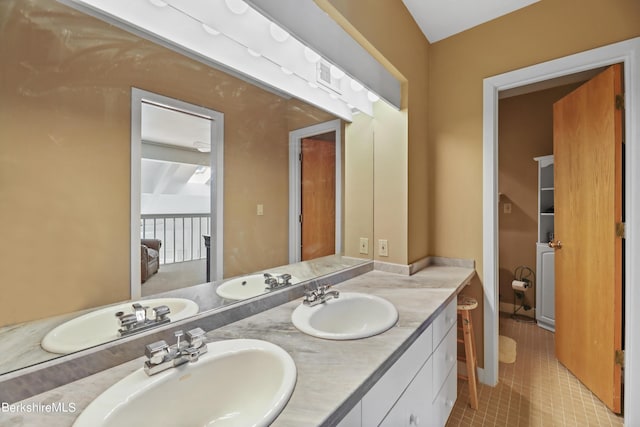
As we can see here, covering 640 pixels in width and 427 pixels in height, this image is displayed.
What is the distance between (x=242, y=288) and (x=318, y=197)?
2.19ft

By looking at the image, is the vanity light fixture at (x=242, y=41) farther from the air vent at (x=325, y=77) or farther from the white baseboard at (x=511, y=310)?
the white baseboard at (x=511, y=310)

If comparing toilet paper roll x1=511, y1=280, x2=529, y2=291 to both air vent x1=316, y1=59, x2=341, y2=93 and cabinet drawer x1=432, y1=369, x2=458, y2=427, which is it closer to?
cabinet drawer x1=432, y1=369, x2=458, y2=427

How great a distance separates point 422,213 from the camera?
6.66 ft

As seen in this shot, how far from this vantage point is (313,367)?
29.3 inches

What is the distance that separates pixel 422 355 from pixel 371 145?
1325 millimetres

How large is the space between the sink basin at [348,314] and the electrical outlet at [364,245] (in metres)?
0.56

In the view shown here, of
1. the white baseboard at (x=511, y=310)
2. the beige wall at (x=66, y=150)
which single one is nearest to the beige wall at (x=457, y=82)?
the beige wall at (x=66, y=150)

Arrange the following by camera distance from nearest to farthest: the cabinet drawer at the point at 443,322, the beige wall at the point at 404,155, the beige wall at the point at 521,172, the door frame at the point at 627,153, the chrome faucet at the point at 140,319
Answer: the chrome faucet at the point at 140,319, the cabinet drawer at the point at 443,322, the door frame at the point at 627,153, the beige wall at the point at 404,155, the beige wall at the point at 521,172

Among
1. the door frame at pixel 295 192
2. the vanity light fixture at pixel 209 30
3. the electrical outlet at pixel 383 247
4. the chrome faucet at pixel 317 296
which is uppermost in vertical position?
the vanity light fixture at pixel 209 30

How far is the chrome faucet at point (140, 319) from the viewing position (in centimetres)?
79

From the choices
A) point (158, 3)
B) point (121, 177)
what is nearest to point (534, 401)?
point (121, 177)

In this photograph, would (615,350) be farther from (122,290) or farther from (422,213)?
(122,290)

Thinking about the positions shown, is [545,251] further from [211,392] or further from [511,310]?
[211,392]

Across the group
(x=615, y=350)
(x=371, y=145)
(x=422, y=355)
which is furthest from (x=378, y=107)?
(x=615, y=350)
